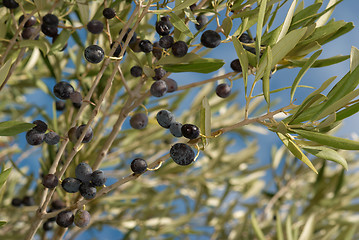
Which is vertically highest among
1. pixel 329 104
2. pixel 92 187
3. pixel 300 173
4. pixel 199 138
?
pixel 329 104

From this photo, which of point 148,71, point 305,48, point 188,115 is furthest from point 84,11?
point 188,115

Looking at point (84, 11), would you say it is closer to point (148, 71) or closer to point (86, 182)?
point (148, 71)

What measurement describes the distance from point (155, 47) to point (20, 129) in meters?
0.28

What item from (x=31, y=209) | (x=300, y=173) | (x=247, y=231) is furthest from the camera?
(x=300, y=173)

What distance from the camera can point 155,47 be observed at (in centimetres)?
71

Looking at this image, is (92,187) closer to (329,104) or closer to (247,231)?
(329,104)

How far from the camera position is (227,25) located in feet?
2.16

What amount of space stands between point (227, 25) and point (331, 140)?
0.27 metres

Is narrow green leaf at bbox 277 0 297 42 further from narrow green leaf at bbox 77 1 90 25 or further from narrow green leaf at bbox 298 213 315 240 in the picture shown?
narrow green leaf at bbox 298 213 315 240

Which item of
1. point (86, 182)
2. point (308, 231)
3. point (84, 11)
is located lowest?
point (308, 231)

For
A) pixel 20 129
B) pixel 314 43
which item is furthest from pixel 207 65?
pixel 20 129

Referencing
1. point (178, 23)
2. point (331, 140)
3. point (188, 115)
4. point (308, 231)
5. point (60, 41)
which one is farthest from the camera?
point (188, 115)

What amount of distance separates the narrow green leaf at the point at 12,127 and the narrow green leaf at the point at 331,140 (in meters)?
0.43

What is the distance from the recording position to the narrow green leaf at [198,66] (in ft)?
2.15
